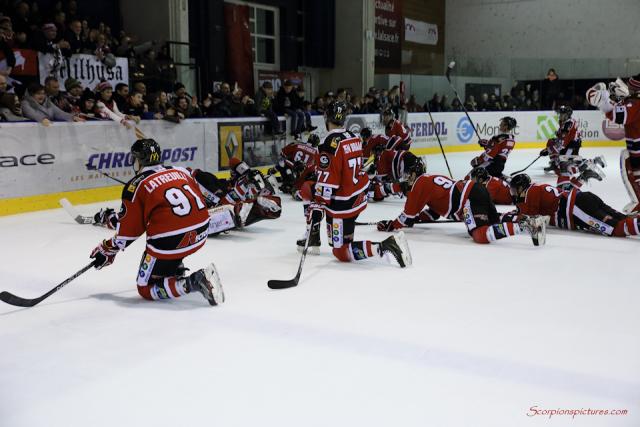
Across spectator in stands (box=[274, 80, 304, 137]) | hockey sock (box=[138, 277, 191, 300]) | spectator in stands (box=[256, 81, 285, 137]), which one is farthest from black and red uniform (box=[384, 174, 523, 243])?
spectator in stands (box=[274, 80, 304, 137])

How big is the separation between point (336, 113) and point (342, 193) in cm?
57

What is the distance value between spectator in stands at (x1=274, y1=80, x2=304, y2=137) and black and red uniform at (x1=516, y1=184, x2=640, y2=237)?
16.6 feet

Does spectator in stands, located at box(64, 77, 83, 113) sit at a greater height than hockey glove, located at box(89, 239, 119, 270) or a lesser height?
greater

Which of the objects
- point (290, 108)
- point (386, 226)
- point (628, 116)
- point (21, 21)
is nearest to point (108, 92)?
point (21, 21)

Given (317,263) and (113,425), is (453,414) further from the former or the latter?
(317,263)

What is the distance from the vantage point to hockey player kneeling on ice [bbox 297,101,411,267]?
4844mm

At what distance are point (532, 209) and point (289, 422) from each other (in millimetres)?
4358

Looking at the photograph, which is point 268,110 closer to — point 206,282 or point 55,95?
point 55,95

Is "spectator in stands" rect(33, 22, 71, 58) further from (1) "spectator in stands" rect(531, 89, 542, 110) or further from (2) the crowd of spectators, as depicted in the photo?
(1) "spectator in stands" rect(531, 89, 542, 110)

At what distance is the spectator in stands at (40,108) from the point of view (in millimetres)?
7809

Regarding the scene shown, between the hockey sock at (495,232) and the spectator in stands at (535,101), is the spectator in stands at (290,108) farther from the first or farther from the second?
the spectator in stands at (535,101)

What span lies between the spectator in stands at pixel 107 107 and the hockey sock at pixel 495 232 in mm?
4806

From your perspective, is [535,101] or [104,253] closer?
[104,253]

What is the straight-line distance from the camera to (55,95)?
27.5 feet
